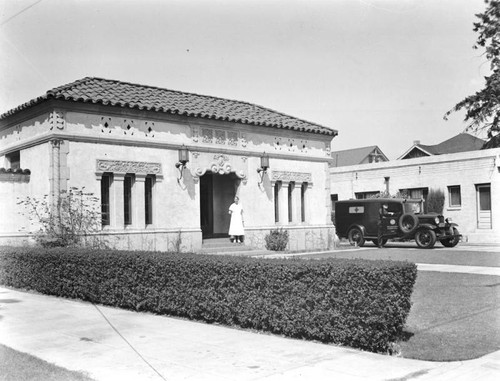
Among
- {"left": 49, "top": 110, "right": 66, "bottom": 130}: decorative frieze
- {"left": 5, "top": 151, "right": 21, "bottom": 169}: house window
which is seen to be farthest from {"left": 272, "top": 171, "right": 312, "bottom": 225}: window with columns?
{"left": 5, "top": 151, "right": 21, "bottom": 169}: house window

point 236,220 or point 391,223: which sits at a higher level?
point 236,220

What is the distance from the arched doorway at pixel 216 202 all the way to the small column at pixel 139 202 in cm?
371

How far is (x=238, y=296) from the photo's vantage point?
26.6ft

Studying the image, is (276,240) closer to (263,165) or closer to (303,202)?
(263,165)

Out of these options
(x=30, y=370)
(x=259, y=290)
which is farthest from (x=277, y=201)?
(x=30, y=370)

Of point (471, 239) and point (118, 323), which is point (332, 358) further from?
point (471, 239)

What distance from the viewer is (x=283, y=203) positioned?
2150 cm

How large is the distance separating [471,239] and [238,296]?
80.6ft

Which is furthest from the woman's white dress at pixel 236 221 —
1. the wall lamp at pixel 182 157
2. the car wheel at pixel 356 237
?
the car wheel at pixel 356 237

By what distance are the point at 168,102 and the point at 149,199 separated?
364cm

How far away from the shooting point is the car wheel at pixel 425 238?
2281 centimetres

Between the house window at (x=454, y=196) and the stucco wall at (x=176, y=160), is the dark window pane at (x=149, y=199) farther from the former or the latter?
the house window at (x=454, y=196)

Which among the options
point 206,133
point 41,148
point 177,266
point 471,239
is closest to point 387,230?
point 471,239

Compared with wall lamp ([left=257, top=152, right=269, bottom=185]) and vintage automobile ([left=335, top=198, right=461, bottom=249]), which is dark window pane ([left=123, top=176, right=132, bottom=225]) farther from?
vintage automobile ([left=335, top=198, right=461, bottom=249])
